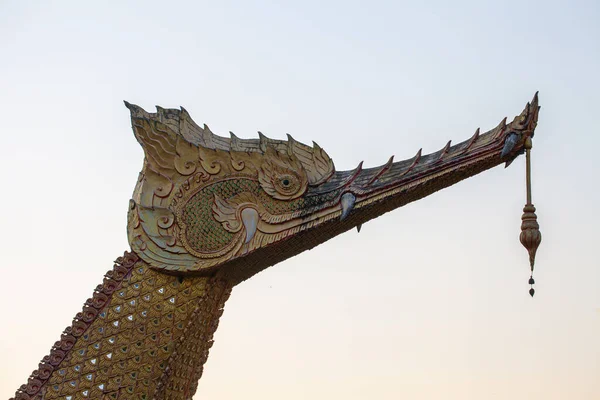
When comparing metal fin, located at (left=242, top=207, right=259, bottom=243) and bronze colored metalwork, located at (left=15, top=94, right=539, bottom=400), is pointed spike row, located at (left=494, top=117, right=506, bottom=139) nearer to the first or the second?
bronze colored metalwork, located at (left=15, top=94, right=539, bottom=400)

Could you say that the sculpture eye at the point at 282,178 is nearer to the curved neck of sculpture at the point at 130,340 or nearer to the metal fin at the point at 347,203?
the metal fin at the point at 347,203

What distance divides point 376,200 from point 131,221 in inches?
90.6

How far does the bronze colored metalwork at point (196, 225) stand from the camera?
9.53 meters

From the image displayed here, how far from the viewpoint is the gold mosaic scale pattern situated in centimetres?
946

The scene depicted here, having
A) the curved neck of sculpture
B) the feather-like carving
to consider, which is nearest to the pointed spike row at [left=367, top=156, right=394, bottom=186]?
the feather-like carving

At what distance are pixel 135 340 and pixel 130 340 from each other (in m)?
0.05

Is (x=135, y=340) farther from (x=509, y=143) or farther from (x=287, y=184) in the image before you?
(x=509, y=143)

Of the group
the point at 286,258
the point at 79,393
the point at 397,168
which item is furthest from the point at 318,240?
the point at 79,393

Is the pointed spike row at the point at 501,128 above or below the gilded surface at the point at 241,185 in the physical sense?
above

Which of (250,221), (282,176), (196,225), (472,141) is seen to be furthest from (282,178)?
(472,141)

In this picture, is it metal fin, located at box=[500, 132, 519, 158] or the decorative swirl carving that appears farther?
the decorative swirl carving

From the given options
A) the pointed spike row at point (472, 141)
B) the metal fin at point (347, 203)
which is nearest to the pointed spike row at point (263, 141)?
the metal fin at point (347, 203)

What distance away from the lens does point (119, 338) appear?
31.4 ft

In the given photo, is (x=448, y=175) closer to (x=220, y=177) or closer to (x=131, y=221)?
(x=220, y=177)
